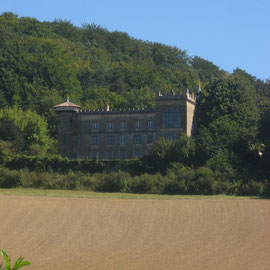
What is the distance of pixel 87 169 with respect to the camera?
2314 inches

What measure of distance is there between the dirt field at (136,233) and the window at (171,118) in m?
24.0

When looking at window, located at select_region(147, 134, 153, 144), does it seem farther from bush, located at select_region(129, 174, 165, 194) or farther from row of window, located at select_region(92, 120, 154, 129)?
bush, located at select_region(129, 174, 165, 194)

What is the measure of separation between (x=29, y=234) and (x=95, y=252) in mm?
5999

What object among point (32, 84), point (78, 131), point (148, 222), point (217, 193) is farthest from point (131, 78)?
point (148, 222)

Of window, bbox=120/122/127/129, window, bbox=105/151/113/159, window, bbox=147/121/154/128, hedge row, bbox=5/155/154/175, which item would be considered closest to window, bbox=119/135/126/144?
window, bbox=120/122/127/129

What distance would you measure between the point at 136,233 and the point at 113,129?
39502mm

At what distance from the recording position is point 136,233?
102 ft

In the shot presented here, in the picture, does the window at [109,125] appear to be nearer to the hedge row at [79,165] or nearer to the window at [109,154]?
the window at [109,154]

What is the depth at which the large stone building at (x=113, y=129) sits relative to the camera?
218ft

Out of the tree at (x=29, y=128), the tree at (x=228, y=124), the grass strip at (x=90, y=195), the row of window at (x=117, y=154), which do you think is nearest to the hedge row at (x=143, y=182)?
the grass strip at (x=90, y=195)

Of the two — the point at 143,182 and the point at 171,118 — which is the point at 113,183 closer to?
the point at 143,182

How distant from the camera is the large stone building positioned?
66.5m

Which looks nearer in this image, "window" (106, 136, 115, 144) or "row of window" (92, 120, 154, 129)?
"row of window" (92, 120, 154, 129)

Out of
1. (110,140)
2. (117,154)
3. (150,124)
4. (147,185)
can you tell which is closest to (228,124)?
(150,124)
